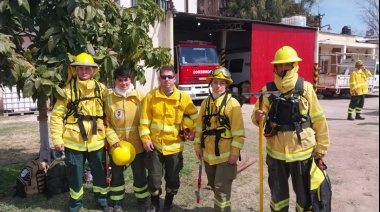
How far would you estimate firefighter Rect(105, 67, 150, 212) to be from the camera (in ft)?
12.8

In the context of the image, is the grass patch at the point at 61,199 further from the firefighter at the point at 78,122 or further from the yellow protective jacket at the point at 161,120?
the yellow protective jacket at the point at 161,120

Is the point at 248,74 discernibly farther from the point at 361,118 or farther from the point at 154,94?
the point at 154,94

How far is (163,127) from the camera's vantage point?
379 centimetres

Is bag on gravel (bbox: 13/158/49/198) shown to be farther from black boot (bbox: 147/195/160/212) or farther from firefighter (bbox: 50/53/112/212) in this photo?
black boot (bbox: 147/195/160/212)

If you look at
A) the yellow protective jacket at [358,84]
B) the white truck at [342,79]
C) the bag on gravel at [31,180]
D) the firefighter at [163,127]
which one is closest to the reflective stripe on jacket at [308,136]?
the firefighter at [163,127]

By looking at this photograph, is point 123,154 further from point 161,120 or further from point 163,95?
point 163,95

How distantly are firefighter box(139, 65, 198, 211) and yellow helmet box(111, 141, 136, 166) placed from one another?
7.3 inches

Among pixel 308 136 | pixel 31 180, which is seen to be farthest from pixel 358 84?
pixel 31 180

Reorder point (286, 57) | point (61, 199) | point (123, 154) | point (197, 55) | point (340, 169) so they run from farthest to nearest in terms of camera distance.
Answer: point (197, 55) < point (340, 169) < point (61, 199) < point (123, 154) < point (286, 57)

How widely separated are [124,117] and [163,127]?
1.63 feet

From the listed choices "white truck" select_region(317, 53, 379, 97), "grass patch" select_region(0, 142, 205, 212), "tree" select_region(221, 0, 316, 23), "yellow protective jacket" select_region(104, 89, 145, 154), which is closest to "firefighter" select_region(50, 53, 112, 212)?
"yellow protective jacket" select_region(104, 89, 145, 154)

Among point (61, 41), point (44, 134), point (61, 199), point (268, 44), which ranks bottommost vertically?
point (61, 199)

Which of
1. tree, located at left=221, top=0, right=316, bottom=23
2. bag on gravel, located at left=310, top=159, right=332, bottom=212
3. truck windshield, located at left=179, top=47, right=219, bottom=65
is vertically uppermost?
tree, located at left=221, top=0, right=316, bottom=23

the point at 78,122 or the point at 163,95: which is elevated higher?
the point at 163,95
